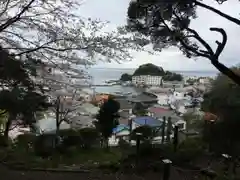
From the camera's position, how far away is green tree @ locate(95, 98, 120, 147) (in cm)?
1154

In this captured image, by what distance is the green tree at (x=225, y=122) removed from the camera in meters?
7.06

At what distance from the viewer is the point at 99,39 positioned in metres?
3.54

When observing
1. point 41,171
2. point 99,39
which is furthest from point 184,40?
point 41,171

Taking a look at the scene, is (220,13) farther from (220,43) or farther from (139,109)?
(139,109)

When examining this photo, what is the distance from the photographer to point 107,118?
461 inches

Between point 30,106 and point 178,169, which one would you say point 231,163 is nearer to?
point 178,169

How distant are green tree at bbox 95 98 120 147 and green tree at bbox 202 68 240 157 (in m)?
3.88

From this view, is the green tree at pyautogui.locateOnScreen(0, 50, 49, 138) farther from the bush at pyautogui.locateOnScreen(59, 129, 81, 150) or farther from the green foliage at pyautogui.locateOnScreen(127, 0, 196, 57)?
the bush at pyautogui.locateOnScreen(59, 129, 81, 150)

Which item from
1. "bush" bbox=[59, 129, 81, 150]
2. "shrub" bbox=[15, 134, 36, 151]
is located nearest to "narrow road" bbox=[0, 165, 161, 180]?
"shrub" bbox=[15, 134, 36, 151]

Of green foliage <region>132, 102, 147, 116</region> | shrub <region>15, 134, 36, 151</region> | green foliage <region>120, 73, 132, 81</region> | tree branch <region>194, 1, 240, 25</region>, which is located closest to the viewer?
tree branch <region>194, 1, 240, 25</region>

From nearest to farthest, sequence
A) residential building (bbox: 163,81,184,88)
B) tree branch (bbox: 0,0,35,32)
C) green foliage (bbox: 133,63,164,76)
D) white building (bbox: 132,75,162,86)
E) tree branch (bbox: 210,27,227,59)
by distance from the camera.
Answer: tree branch (bbox: 0,0,35,32) → tree branch (bbox: 210,27,227,59) → green foliage (bbox: 133,63,164,76) → white building (bbox: 132,75,162,86) → residential building (bbox: 163,81,184,88)

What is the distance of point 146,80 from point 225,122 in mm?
4903

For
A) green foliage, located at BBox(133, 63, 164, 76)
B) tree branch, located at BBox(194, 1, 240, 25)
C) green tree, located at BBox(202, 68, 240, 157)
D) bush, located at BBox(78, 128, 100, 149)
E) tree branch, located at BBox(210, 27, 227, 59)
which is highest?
tree branch, located at BBox(194, 1, 240, 25)

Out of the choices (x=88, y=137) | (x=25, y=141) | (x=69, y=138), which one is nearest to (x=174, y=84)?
(x=88, y=137)
